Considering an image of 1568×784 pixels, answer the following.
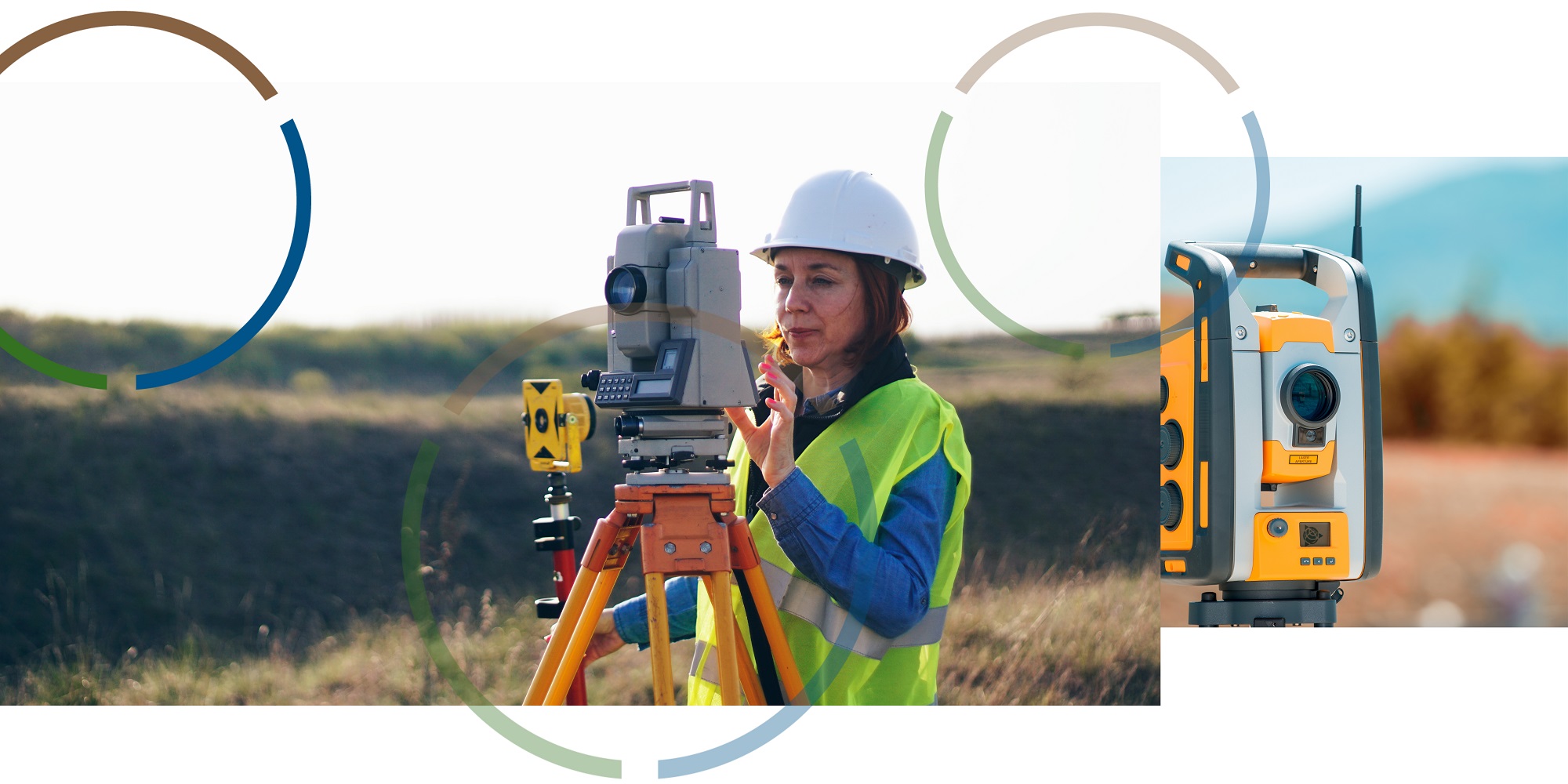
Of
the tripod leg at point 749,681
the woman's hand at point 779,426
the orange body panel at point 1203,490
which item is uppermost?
the woman's hand at point 779,426

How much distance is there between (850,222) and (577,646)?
124cm

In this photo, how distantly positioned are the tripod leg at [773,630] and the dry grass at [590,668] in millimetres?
3288

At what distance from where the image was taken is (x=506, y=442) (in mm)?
9617

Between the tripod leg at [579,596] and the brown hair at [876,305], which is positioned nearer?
the tripod leg at [579,596]

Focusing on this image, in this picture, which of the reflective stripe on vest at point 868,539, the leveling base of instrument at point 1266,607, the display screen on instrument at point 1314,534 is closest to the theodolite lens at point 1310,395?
the display screen on instrument at point 1314,534

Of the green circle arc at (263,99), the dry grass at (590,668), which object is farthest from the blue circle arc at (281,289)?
the dry grass at (590,668)

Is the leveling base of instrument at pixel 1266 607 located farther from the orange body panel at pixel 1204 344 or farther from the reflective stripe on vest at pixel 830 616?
the reflective stripe on vest at pixel 830 616

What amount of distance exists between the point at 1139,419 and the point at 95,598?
26.8ft

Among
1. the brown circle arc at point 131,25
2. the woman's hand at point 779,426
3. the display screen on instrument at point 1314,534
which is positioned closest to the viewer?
the woman's hand at point 779,426

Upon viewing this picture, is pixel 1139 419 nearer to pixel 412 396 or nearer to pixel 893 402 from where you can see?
pixel 412 396

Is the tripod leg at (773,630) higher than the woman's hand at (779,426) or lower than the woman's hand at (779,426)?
lower

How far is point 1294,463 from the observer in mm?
4180

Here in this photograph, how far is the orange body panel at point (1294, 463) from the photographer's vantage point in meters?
4.15

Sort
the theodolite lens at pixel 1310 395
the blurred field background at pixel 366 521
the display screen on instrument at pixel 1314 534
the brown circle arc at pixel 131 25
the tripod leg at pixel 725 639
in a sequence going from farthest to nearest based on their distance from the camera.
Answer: the blurred field background at pixel 366 521, the display screen on instrument at pixel 1314 534, the theodolite lens at pixel 1310 395, the brown circle arc at pixel 131 25, the tripod leg at pixel 725 639
